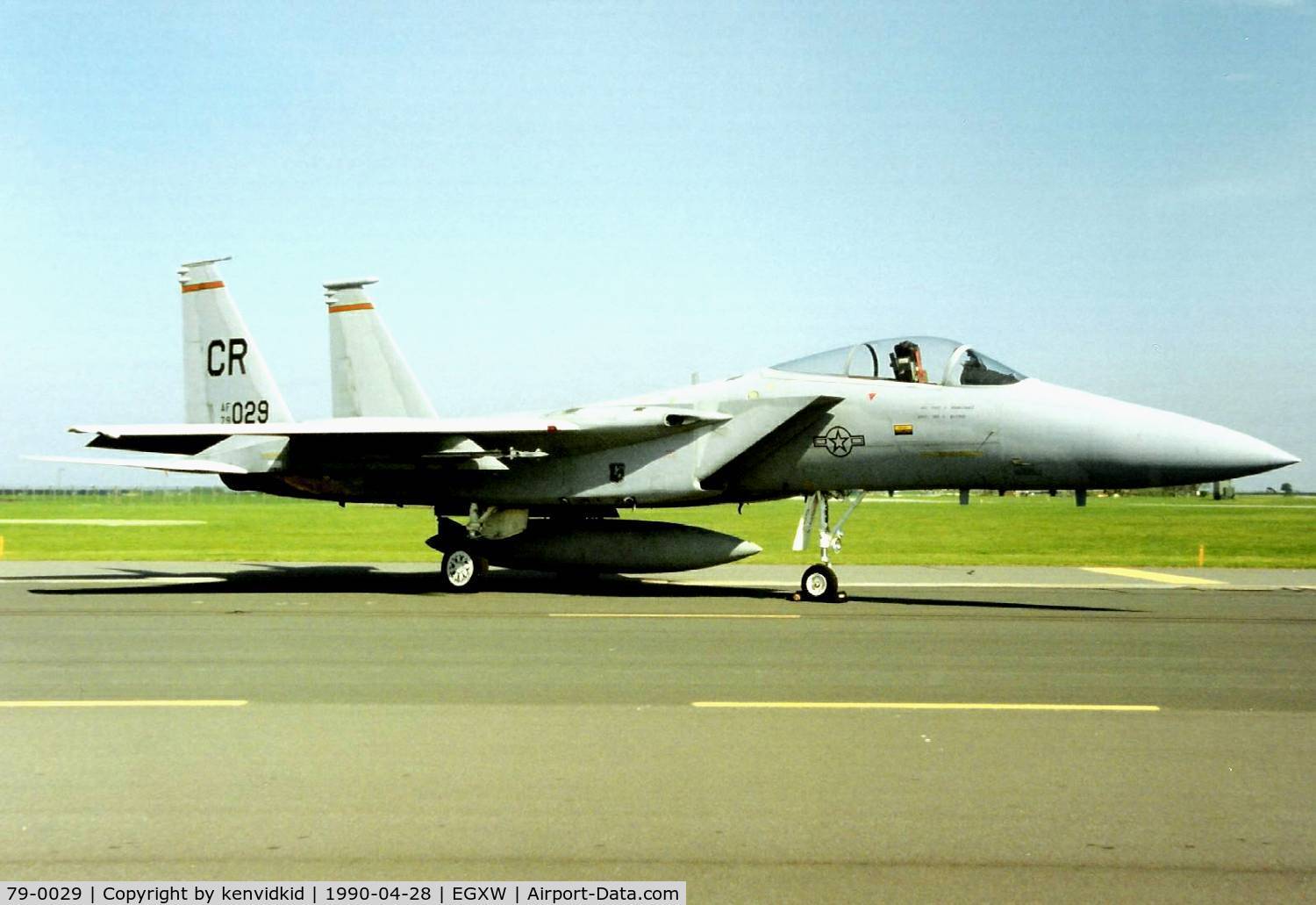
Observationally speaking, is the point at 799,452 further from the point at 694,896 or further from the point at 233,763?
the point at 694,896

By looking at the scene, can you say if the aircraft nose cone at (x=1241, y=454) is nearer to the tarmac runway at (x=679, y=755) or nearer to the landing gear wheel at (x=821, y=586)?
the tarmac runway at (x=679, y=755)

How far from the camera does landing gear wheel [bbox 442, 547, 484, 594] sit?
632 inches

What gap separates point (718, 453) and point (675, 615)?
3556mm

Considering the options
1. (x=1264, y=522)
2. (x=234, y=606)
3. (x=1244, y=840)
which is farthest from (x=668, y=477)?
(x=1264, y=522)

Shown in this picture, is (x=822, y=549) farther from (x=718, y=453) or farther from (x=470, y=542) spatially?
(x=470, y=542)

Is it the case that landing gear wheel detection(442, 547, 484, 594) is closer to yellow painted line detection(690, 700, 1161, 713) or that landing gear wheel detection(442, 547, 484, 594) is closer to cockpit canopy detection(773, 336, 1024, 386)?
cockpit canopy detection(773, 336, 1024, 386)

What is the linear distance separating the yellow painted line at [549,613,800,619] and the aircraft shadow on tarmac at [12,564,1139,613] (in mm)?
1425

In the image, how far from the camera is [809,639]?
10.2 m

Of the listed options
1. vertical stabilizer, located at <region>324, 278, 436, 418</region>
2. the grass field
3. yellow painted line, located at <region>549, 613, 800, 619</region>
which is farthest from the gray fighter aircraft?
the grass field

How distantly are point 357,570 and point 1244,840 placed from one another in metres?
17.2

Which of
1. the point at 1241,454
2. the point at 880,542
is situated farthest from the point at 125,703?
the point at 880,542

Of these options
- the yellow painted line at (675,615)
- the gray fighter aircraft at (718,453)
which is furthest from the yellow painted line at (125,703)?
the gray fighter aircraft at (718,453)

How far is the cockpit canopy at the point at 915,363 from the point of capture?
14.2 meters

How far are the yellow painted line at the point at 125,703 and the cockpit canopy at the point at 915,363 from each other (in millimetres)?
9691
